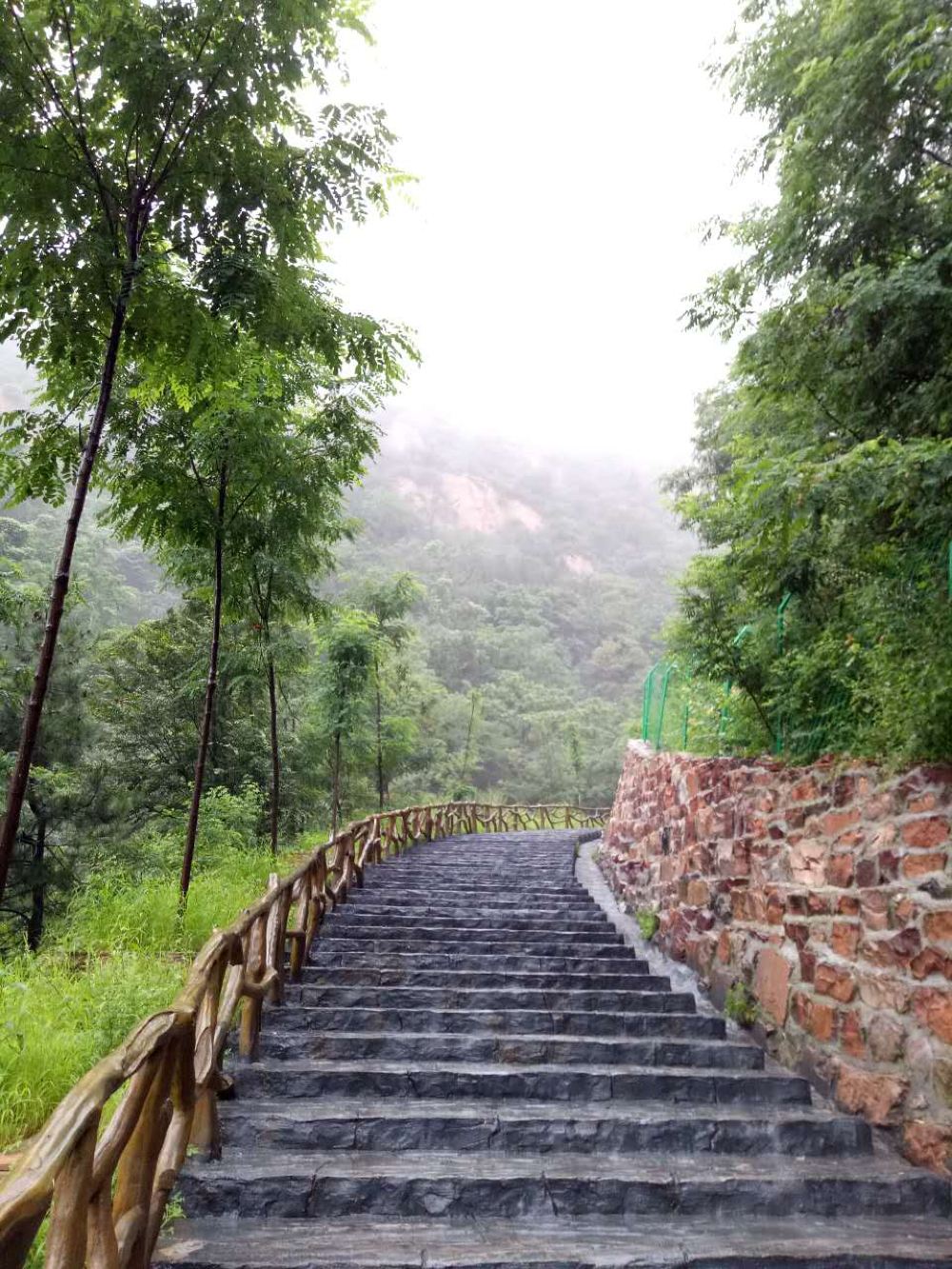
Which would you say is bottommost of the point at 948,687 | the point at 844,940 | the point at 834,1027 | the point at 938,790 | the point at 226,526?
the point at 834,1027

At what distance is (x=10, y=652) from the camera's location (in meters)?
13.6

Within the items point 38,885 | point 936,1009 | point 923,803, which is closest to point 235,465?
point 923,803

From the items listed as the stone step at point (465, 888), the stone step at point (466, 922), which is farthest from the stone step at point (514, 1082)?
the stone step at point (465, 888)

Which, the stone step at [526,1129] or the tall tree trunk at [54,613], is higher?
the tall tree trunk at [54,613]

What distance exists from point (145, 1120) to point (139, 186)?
377cm

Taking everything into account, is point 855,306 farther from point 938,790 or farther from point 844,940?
point 844,940

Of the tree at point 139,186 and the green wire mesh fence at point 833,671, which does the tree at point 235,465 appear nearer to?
the tree at point 139,186

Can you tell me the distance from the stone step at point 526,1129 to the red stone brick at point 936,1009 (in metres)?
0.65

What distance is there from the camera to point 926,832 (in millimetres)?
3629

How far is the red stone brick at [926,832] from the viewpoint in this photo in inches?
140

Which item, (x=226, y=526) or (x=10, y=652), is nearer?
(x=226, y=526)

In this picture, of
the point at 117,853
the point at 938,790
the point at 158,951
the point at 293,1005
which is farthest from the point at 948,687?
the point at 117,853

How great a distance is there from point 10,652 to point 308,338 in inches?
474

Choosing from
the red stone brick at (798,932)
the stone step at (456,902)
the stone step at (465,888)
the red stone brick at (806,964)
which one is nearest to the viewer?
the red stone brick at (806,964)
